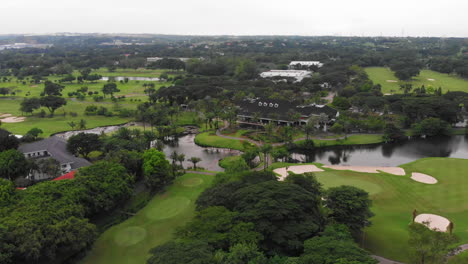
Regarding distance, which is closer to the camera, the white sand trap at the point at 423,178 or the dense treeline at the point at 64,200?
the dense treeline at the point at 64,200

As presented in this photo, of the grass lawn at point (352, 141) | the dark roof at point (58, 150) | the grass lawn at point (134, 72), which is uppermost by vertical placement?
the grass lawn at point (134, 72)

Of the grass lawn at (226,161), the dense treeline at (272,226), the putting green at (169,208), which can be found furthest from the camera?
the grass lawn at (226,161)

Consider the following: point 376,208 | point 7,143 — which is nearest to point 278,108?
point 376,208

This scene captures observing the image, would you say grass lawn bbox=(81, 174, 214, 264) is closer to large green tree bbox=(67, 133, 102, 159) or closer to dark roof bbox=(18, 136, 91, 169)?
dark roof bbox=(18, 136, 91, 169)

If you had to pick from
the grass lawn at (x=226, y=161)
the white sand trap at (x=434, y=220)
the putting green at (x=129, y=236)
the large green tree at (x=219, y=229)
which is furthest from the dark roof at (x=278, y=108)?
the large green tree at (x=219, y=229)

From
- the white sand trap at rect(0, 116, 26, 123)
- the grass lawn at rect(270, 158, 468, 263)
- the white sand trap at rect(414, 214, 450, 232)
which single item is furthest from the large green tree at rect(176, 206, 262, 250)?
the white sand trap at rect(0, 116, 26, 123)

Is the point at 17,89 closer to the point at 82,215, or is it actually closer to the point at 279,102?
the point at 279,102

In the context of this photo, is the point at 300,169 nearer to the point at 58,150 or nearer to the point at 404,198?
the point at 404,198

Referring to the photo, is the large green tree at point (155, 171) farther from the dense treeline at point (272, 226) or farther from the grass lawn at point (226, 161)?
the grass lawn at point (226, 161)
